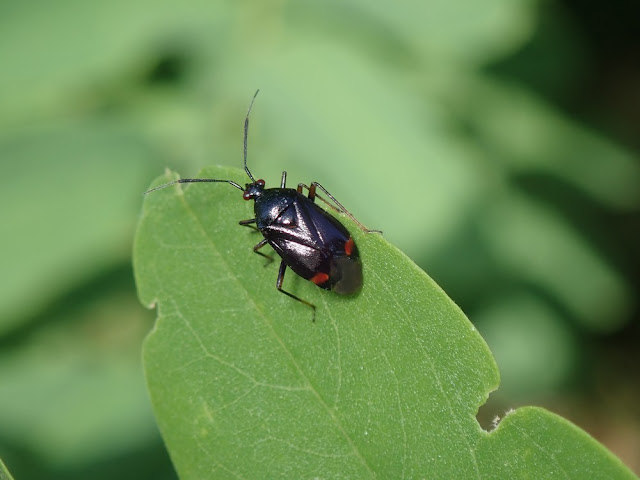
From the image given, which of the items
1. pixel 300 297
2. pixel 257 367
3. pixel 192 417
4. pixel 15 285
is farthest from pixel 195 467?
pixel 15 285

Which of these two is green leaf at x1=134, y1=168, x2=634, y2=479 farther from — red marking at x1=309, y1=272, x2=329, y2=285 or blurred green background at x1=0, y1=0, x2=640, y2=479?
blurred green background at x1=0, y1=0, x2=640, y2=479

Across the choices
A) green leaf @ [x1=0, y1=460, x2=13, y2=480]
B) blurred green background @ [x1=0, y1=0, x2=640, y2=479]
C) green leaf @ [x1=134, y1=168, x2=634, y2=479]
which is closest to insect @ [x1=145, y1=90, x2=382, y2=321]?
green leaf @ [x1=134, y1=168, x2=634, y2=479]

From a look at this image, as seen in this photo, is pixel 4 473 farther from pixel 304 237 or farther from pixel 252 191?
pixel 304 237

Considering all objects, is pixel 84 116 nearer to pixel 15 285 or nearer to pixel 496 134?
pixel 15 285

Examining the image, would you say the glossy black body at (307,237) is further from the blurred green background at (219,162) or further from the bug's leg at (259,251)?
A: the blurred green background at (219,162)

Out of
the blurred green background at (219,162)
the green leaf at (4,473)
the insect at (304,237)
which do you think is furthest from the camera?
the blurred green background at (219,162)

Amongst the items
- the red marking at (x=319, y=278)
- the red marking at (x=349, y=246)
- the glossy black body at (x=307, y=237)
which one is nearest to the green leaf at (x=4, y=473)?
the glossy black body at (x=307, y=237)
